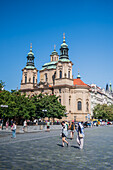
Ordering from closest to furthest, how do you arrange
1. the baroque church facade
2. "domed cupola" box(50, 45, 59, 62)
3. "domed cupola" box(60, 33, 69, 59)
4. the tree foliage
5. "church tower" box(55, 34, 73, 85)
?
the baroque church facade, "church tower" box(55, 34, 73, 85), "domed cupola" box(60, 33, 69, 59), the tree foliage, "domed cupola" box(50, 45, 59, 62)

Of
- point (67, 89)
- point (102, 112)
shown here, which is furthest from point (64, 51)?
point (102, 112)

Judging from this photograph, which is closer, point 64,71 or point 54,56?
point 64,71

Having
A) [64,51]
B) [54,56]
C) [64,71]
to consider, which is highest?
[54,56]

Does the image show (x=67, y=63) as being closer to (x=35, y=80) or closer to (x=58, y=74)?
(x=58, y=74)

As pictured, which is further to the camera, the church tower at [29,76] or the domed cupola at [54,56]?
the domed cupola at [54,56]

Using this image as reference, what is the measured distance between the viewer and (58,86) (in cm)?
7925

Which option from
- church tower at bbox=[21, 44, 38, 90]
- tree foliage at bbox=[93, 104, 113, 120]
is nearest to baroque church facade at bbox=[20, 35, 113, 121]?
church tower at bbox=[21, 44, 38, 90]

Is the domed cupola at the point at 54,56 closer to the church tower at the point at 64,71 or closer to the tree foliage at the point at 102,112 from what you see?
the church tower at the point at 64,71

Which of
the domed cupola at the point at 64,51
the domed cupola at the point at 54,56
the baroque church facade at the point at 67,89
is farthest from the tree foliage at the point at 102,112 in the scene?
the domed cupola at the point at 54,56

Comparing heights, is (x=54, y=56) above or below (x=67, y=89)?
above

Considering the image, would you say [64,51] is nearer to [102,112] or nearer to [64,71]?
[64,71]

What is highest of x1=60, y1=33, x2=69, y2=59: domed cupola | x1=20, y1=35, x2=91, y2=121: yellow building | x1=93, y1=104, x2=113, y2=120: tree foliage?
x1=60, y1=33, x2=69, y2=59: domed cupola

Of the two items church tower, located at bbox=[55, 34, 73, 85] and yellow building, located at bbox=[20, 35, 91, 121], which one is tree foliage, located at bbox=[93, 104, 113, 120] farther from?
church tower, located at bbox=[55, 34, 73, 85]

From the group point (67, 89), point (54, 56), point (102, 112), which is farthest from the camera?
point (54, 56)
